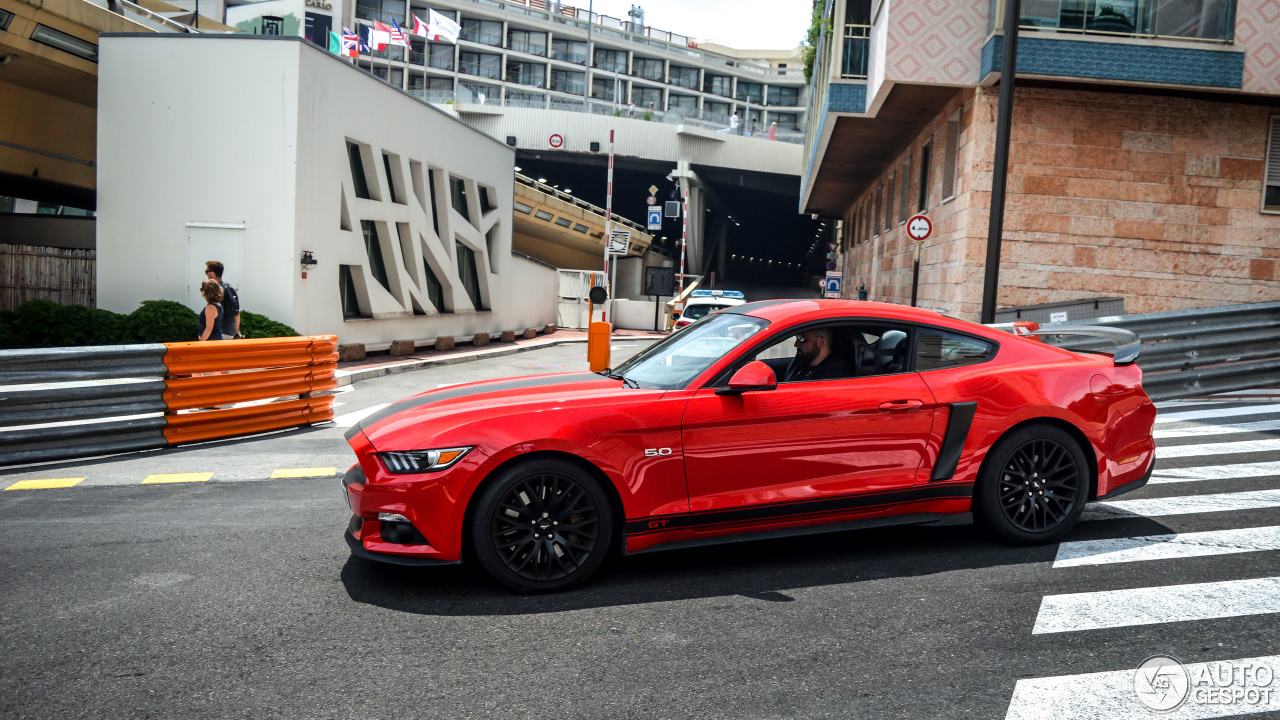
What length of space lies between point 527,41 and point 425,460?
84.2m

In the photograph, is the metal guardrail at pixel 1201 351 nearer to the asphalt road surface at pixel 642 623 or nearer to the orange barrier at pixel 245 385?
the asphalt road surface at pixel 642 623

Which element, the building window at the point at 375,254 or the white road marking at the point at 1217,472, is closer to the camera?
the white road marking at the point at 1217,472

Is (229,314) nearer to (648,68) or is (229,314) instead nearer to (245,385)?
(245,385)

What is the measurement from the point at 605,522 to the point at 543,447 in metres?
0.49

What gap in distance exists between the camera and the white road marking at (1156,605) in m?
4.34

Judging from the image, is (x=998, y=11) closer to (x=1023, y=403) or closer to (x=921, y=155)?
(x=921, y=155)

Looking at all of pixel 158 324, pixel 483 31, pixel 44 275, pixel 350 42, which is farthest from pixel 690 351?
pixel 483 31

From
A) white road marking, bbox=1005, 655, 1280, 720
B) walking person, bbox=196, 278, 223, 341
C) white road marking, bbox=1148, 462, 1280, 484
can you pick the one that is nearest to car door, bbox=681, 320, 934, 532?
white road marking, bbox=1005, 655, 1280, 720

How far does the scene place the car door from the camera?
4.89 meters

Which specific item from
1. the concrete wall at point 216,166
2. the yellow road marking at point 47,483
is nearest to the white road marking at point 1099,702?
the yellow road marking at point 47,483

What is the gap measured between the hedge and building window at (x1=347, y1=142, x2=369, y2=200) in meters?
4.90

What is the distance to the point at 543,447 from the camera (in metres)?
4.61

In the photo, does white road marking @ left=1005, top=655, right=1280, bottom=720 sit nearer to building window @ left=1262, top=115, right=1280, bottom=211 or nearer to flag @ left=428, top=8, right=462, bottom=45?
building window @ left=1262, top=115, right=1280, bottom=211

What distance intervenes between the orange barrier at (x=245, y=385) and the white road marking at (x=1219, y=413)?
9214 millimetres
